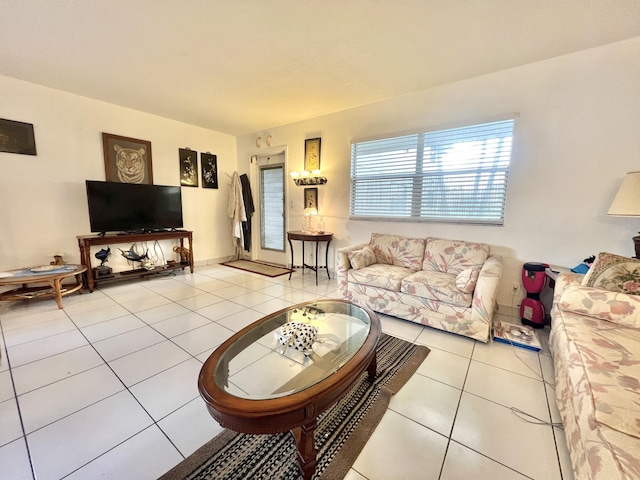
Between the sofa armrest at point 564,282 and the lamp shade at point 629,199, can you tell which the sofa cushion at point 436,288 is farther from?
the lamp shade at point 629,199

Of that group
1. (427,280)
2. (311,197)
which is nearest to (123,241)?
(311,197)

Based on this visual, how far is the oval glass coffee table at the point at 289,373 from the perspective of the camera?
0.98 m

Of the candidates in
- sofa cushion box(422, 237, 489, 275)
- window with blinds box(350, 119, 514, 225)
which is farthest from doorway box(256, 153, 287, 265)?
sofa cushion box(422, 237, 489, 275)

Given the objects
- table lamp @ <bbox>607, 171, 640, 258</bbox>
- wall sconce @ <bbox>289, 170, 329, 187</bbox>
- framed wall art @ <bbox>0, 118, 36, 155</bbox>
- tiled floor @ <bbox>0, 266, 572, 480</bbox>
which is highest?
framed wall art @ <bbox>0, 118, 36, 155</bbox>

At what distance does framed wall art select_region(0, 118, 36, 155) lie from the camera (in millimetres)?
2906

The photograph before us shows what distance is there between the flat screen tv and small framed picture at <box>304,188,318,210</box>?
2.10 metres

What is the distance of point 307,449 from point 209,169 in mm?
4851

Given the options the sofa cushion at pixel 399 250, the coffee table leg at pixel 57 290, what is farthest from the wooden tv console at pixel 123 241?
the sofa cushion at pixel 399 250

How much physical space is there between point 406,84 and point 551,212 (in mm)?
2012

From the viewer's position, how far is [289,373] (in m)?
1.38

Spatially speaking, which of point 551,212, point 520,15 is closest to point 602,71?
point 520,15

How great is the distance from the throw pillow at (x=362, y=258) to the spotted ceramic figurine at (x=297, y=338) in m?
1.41

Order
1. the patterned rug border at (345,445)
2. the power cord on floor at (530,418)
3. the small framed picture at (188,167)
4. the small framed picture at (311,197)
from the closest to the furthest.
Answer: the patterned rug border at (345,445) < the power cord on floor at (530,418) < the small framed picture at (311,197) < the small framed picture at (188,167)

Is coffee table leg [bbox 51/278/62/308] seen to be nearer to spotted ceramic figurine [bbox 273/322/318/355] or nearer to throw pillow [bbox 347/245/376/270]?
spotted ceramic figurine [bbox 273/322/318/355]
